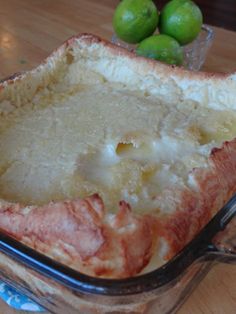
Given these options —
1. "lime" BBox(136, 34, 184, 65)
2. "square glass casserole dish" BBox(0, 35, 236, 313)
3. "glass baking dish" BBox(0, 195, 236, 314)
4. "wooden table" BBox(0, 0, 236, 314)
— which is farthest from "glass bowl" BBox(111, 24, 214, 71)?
"glass baking dish" BBox(0, 195, 236, 314)

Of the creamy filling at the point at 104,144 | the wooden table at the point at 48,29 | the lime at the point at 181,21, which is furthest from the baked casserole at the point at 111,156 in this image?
the wooden table at the point at 48,29

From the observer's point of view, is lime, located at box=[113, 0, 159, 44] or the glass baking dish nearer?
the glass baking dish

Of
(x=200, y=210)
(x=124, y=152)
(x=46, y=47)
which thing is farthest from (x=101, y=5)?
(x=200, y=210)

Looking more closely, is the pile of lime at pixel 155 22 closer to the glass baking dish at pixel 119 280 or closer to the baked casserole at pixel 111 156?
the baked casserole at pixel 111 156

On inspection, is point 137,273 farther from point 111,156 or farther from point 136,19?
point 136,19

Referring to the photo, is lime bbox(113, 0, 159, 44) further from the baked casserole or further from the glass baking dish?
the glass baking dish

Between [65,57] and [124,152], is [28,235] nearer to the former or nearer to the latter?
[124,152]
